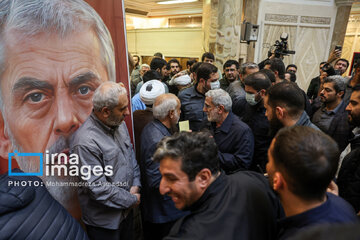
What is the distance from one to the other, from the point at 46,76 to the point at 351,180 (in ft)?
7.90

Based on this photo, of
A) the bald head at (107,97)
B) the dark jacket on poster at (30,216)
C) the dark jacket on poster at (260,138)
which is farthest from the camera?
the dark jacket on poster at (260,138)

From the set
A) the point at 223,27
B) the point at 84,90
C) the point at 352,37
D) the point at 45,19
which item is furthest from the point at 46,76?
the point at 352,37

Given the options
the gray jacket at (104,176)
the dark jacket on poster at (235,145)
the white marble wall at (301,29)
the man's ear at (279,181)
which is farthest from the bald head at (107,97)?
the white marble wall at (301,29)

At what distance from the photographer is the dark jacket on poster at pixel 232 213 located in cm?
86

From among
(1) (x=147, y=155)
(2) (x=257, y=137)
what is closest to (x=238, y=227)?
(1) (x=147, y=155)

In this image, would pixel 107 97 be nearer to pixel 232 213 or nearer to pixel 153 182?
pixel 153 182

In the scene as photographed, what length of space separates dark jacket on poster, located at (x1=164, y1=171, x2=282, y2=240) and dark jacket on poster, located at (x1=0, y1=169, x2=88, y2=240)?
915 mm

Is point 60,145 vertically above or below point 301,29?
below

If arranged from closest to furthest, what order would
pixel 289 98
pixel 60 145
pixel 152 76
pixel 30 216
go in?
pixel 30 216
pixel 289 98
pixel 60 145
pixel 152 76

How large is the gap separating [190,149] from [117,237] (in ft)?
4.08

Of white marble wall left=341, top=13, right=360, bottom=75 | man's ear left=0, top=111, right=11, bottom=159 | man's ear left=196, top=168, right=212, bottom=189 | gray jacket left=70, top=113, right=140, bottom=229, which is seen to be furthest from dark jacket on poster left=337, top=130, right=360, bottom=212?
white marble wall left=341, top=13, right=360, bottom=75

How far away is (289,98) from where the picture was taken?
1.70m

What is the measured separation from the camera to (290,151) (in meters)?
0.84

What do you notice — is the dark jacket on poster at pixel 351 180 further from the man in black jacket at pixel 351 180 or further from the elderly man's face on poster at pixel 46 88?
the elderly man's face on poster at pixel 46 88
